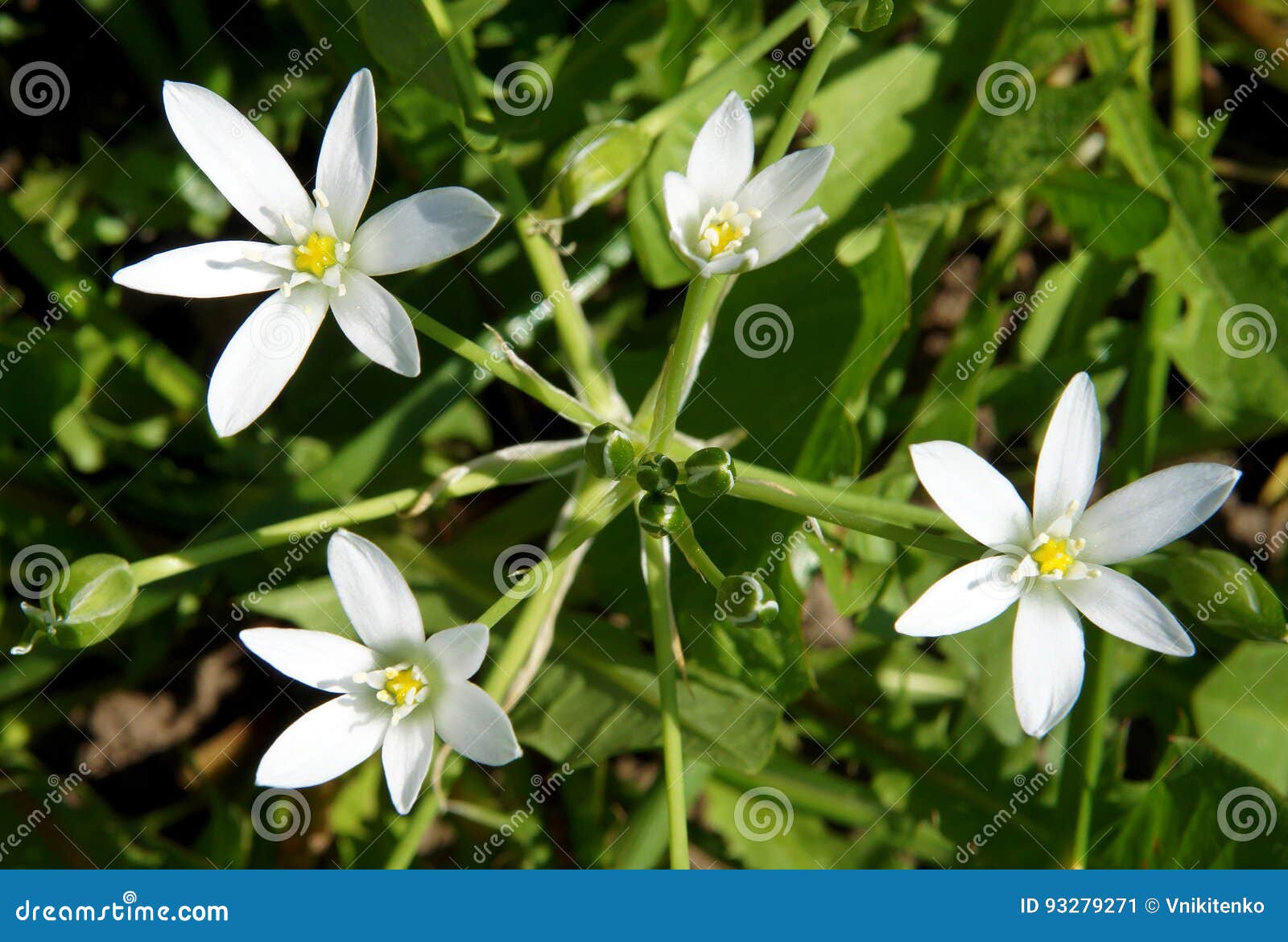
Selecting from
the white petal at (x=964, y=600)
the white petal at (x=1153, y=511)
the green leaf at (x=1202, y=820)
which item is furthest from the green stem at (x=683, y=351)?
the green leaf at (x=1202, y=820)

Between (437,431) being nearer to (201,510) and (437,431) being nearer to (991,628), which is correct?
(201,510)

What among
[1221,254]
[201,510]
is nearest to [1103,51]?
[1221,254]

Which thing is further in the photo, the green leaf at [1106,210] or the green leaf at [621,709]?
the green leaf at [1106,210]

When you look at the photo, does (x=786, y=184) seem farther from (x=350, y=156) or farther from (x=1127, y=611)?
(x=1127, y=611)

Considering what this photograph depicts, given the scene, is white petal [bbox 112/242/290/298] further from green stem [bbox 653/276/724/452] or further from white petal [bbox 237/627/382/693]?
green stem [bbox 653/276/724/452]

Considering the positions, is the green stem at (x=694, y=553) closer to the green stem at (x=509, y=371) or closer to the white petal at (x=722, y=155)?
the green stem at (x=509, y=371)

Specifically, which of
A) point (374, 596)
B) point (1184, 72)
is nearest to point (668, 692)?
point (374, 596)
